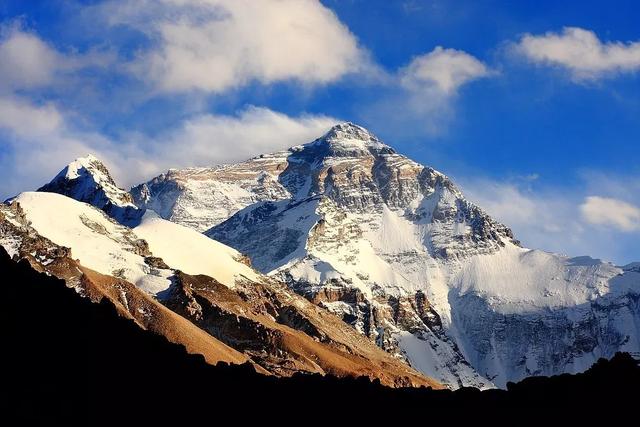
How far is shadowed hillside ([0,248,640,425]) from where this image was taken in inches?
3861

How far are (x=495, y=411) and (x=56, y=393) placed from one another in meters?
36.9

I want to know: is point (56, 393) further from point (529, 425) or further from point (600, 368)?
point (600, 368)

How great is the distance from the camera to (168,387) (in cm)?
10625

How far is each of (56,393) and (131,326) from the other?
30205 millimetres

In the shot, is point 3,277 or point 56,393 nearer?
point 56,393

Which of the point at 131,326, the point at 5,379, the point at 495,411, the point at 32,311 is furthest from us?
the point at 131,326

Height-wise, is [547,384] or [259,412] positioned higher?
[547,384]

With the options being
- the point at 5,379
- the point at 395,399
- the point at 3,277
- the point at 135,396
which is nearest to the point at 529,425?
the point at 395,399

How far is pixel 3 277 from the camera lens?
12100cm

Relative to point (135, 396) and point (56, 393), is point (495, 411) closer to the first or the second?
point (135, 396)

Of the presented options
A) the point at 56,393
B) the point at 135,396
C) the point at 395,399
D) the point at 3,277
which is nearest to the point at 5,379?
the point at 56,393

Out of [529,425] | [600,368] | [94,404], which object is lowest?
[94,404]

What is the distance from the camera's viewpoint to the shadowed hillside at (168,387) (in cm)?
9806

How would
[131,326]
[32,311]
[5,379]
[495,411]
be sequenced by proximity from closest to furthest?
[5,379] → [495,411] → [32,311] → [131,326]
